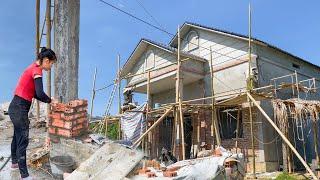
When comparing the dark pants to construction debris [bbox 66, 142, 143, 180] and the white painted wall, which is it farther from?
the white painted wall

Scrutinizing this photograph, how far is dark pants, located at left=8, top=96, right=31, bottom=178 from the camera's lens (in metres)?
4.99

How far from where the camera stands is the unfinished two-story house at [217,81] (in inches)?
645

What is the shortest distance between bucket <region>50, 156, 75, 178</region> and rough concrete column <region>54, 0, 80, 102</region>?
147cm

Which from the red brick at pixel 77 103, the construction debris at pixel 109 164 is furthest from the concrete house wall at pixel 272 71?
the construction debris at pixel 109 164

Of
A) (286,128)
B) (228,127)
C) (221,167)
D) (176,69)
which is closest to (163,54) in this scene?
(176,69)

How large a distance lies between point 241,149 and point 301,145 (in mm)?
2502

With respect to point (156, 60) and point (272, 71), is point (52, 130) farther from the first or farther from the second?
point (156, 60)

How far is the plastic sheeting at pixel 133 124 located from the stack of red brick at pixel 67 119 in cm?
921

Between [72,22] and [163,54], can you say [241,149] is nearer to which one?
[163,54]

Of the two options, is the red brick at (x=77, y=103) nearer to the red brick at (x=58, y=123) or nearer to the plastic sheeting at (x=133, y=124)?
the red brick at (x=58, y=123)

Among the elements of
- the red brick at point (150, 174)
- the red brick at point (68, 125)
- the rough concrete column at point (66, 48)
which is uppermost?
the rough concrete column at point (66, 48)

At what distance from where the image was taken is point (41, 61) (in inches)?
204

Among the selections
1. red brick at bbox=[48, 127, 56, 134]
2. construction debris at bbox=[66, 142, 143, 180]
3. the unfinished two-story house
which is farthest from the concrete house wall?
construction debris at bbox=[66, 142, 143, 180]

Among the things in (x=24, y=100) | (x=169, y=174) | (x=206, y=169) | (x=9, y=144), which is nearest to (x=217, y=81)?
(x=9, y=144)
